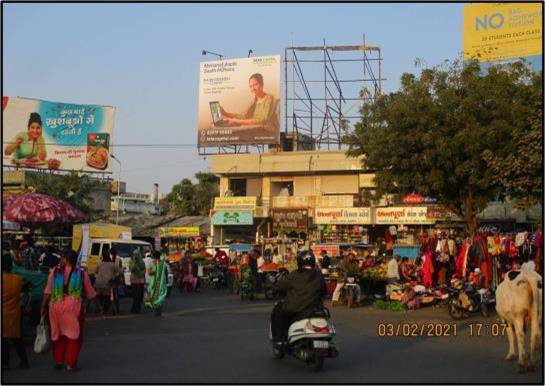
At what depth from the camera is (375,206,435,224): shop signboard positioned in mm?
38000

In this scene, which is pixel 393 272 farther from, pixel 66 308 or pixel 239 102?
pixel 239 102

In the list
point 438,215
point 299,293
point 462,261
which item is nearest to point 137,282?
point 462,261

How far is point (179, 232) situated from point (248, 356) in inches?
1412

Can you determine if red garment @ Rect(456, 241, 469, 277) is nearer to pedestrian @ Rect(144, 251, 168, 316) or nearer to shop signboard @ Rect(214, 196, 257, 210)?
pedestrian @ Rect(144, 251, 168, 316)

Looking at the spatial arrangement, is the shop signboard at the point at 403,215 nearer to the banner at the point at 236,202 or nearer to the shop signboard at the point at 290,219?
the shop signboard at the point at 290,219

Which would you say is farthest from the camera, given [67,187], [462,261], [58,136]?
[58,136]

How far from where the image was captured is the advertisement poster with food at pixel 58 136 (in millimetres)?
49062

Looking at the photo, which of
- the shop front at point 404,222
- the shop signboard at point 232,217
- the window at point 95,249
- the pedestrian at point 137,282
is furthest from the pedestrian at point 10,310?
the shop signboard at point 232,217

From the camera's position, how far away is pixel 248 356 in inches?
442

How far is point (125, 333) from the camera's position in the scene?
47.2 feet

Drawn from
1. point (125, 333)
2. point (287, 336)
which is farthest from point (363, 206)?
point (287, 336)

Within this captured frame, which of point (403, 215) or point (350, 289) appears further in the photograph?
point (403, 215)

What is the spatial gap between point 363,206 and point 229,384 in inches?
1316

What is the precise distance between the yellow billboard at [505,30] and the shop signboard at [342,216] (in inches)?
396
